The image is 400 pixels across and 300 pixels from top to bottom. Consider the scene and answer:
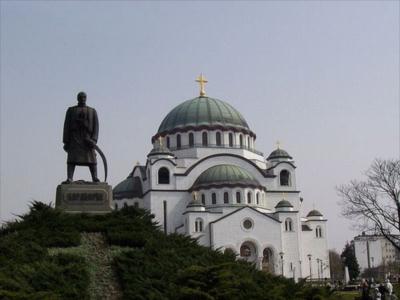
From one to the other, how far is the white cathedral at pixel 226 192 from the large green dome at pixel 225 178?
91mm

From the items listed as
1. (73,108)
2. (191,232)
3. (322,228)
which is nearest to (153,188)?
(191,232)

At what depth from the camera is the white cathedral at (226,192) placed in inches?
2352

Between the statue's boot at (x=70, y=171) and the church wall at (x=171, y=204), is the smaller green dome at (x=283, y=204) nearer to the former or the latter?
the church wall at (x=171, y=204)

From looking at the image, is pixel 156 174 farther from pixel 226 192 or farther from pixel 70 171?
pixel 70 171

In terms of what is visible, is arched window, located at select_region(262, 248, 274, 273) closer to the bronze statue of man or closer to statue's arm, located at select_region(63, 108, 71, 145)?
the bronze statue of man

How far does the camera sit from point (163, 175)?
64.6 m

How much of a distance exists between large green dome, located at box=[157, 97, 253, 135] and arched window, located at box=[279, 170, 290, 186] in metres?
5.78

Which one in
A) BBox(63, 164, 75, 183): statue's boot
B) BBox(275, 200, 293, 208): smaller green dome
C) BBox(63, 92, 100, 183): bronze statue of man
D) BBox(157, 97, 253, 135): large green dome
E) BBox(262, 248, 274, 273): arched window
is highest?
BBox(157, 97, 253, 135): large green dome

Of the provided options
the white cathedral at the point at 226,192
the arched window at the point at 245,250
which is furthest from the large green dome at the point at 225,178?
the arched window at the point at 245,250

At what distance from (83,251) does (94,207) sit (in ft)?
9.20

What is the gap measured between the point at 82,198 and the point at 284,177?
49.2 m

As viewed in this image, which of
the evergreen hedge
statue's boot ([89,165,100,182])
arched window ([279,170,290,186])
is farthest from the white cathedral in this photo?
the evergreen hedge

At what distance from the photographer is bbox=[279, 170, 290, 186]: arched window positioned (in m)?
67.9

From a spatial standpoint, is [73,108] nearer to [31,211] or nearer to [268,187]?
[31,211]
